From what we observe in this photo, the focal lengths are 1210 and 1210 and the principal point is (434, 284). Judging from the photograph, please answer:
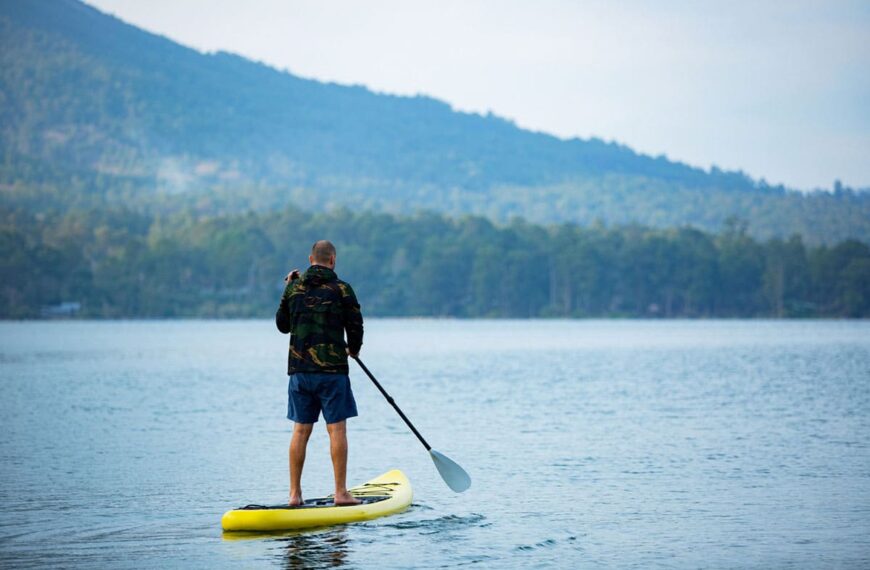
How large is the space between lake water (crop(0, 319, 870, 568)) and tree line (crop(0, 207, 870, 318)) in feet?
378

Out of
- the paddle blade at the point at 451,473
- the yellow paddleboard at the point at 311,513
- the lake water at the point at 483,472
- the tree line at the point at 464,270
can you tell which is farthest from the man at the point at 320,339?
the tree line at the point at 464,270

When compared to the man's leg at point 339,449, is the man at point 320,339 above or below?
above

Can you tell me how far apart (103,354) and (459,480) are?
49474mm

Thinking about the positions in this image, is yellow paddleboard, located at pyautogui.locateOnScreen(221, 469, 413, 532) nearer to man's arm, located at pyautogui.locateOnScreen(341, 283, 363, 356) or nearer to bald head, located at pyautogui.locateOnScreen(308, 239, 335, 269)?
man's arm, located at pyautogui.locateOnScreen(341, 283, 363, 356)

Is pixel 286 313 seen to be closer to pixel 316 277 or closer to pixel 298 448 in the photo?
pixel 316 277

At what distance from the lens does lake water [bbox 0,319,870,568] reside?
1096cm

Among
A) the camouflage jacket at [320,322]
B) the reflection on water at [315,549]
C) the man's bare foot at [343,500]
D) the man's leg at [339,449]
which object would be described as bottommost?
the reflection on water at [315,549]

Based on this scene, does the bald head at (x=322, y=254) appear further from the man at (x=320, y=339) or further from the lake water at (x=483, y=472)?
the lake water at (x=483, y=472)

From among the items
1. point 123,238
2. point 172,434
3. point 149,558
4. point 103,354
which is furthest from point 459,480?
point 123,238

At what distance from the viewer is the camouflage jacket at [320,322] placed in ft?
38.0

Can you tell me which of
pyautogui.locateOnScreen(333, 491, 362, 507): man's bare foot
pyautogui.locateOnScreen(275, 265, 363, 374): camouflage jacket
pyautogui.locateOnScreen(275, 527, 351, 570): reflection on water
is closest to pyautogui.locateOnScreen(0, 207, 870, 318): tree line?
pyautogui.locateOnScreen(333, 491, 362, 507): man's bare foot

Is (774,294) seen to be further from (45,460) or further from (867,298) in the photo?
(45,460)

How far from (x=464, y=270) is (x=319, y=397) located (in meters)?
150

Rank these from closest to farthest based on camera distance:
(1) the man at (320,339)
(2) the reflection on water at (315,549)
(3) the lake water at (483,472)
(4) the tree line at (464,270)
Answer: (2) the reflection on water at (315,549) < (3) the lake water at (483,472) < (1) the man at (320,339) < (4) the tree line at (464,270)
